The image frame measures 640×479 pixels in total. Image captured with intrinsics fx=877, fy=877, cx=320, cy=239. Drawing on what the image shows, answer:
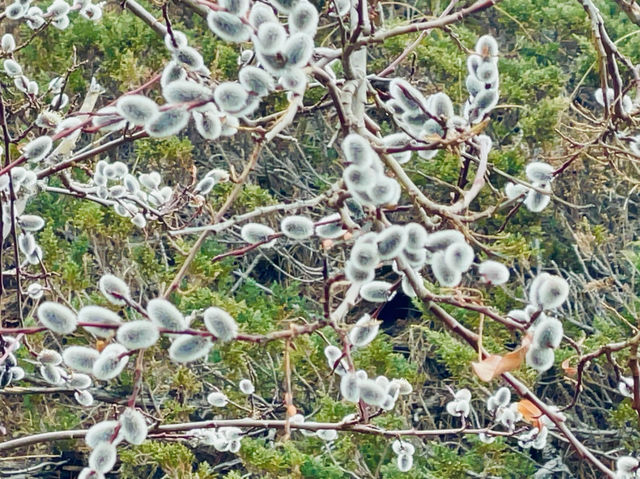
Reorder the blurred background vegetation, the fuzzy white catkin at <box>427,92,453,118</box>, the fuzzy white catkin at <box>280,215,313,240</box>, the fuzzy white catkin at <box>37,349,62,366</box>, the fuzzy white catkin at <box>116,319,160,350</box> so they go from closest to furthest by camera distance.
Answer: the fuzzy white catkin at <box>116,319,160,350</box> < the fuzzy white catkin at <box>280,215,313,240</box> < the fuzzy white catkin at <box>427,92,453,118</box> < the fuzzy white catkin at <box>37,349,62,366</box> < the blurred background vegetation

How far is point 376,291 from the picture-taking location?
1123mm

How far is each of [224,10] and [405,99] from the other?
0.35 m

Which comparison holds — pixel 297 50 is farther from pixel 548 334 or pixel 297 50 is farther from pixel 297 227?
pixel 548 334

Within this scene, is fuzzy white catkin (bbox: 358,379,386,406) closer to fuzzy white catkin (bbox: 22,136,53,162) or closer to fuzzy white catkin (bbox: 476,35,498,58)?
fuzzy white catkin (bbox: 476,35,498,58)

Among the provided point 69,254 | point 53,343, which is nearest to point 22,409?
point 53,343

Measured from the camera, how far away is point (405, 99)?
1165 millimetres

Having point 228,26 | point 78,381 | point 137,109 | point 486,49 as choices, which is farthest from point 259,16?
point 78,381

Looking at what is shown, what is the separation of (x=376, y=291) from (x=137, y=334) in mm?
368

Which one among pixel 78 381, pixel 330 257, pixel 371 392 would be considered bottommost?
pixel 330 257

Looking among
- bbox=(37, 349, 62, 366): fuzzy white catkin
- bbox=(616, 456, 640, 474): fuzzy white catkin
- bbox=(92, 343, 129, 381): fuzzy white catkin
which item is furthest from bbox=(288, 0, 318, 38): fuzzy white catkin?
bbox=(37, 349, 62, 366): fuzzy white catkin

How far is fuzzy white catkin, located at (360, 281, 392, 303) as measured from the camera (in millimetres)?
1111

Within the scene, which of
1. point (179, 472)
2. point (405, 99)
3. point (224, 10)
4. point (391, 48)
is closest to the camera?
point (224, 10)

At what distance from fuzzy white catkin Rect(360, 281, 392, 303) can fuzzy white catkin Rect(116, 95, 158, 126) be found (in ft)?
1.20

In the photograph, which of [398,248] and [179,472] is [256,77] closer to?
[398,248]
